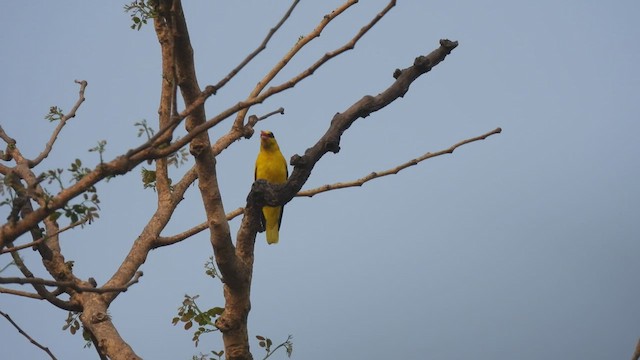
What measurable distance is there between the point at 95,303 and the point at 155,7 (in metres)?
1.71

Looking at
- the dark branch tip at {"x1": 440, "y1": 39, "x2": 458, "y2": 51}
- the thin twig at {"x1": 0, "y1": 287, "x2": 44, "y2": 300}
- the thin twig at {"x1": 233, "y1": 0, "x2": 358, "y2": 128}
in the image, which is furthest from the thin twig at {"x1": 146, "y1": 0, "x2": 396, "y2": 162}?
the thin twig at {"x1": 0, "y1": 287, "x2": 44, "y2": 300}

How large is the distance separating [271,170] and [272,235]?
63 centimetres

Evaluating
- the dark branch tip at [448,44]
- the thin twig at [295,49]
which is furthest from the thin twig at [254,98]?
the dark branch tip at [448,44]

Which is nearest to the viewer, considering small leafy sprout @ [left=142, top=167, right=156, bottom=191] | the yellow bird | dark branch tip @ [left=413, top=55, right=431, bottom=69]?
dark branch tip @ [left=413, top=55, right=431, bottom=69]

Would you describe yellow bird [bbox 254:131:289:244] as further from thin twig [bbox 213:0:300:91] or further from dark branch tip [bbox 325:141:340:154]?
thin twig [bbox 213:0:300:91]

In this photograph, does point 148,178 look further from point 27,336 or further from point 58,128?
point 27,336

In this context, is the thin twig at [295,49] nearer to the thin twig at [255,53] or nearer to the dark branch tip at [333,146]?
the dark branch tip at [333,146]

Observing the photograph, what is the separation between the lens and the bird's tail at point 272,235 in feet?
26.0

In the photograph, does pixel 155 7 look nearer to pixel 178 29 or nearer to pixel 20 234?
pixel 178 29

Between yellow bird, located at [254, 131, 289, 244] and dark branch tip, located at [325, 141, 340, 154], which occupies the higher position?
yellow bird, located at [254, 131, 289, 244]

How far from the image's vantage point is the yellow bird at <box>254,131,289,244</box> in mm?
7855

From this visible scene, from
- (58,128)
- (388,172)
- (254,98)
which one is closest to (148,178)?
(58,128)

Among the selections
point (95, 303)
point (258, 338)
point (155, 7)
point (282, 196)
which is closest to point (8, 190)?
point (155, 7)

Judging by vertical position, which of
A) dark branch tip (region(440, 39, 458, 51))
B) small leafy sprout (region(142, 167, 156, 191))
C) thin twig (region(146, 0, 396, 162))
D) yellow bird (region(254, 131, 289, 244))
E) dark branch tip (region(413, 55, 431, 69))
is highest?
yellow bird (region(254, 131, 289, 244))
